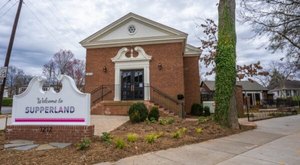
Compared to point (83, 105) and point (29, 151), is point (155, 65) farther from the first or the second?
point (29, 151)

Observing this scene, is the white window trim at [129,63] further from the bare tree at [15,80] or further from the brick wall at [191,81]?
the bare tree at [15,80]

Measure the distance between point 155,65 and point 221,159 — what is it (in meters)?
11.2

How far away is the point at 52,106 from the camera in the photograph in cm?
707

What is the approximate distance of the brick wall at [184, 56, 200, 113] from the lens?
18812 millimetres

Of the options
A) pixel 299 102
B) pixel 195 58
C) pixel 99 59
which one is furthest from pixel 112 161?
pixel 299 102

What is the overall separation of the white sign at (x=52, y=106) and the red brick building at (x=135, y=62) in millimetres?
7627

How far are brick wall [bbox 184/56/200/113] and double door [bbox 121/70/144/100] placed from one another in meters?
→ 4.56

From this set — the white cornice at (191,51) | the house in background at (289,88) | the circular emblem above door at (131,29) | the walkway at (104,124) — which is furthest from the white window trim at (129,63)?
the house in background at (289,88)

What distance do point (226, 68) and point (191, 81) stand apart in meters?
9.06

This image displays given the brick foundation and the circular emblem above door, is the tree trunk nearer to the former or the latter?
the brick foundation

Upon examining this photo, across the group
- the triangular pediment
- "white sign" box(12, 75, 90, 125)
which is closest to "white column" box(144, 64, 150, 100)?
the triangular pediment

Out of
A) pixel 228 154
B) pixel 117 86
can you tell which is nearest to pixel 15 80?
pixel 117 86

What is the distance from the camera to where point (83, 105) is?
268 inches

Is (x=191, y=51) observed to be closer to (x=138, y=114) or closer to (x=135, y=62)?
(x=135, y=62)
